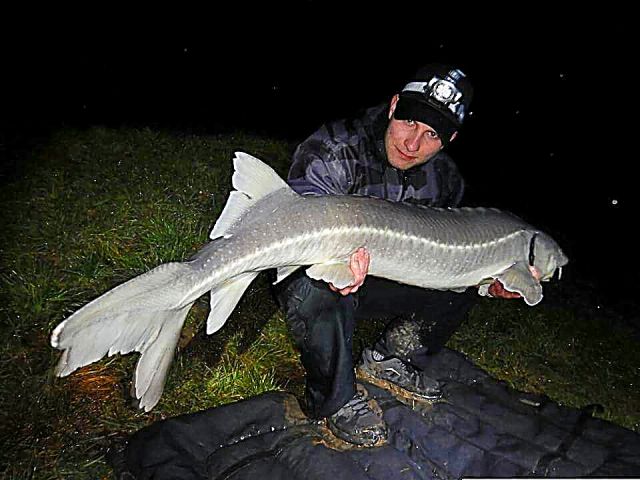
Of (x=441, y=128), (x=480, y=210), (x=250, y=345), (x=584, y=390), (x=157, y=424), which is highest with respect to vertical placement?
(x=441, y=128)

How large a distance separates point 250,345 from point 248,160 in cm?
149

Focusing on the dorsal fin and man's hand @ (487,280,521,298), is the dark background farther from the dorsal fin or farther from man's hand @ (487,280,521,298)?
the dorsal fin

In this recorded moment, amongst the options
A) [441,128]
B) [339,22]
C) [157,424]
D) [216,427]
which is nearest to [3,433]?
[157,424]

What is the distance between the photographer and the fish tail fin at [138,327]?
5.28ft

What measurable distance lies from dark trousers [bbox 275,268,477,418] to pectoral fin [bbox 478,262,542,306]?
0.24 metres

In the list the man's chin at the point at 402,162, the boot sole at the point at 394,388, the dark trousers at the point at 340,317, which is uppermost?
the man's chin at the point at 402,162

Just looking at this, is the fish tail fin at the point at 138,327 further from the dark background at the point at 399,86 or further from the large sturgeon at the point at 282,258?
the dark background at the point at 399,86

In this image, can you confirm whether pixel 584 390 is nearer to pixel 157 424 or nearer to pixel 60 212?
pixel 157 424

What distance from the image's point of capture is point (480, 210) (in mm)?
2818

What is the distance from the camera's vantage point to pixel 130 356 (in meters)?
3.04

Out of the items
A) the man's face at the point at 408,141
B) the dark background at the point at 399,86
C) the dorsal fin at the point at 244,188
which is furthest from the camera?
the dark background at the point at 399,86

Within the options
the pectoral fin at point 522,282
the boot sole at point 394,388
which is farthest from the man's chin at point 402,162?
the boot sole at point 394,388

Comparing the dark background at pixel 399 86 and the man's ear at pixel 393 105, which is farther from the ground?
the man's ear at pixel 393 105

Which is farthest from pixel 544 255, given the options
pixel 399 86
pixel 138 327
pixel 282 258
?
pixel 399 86
